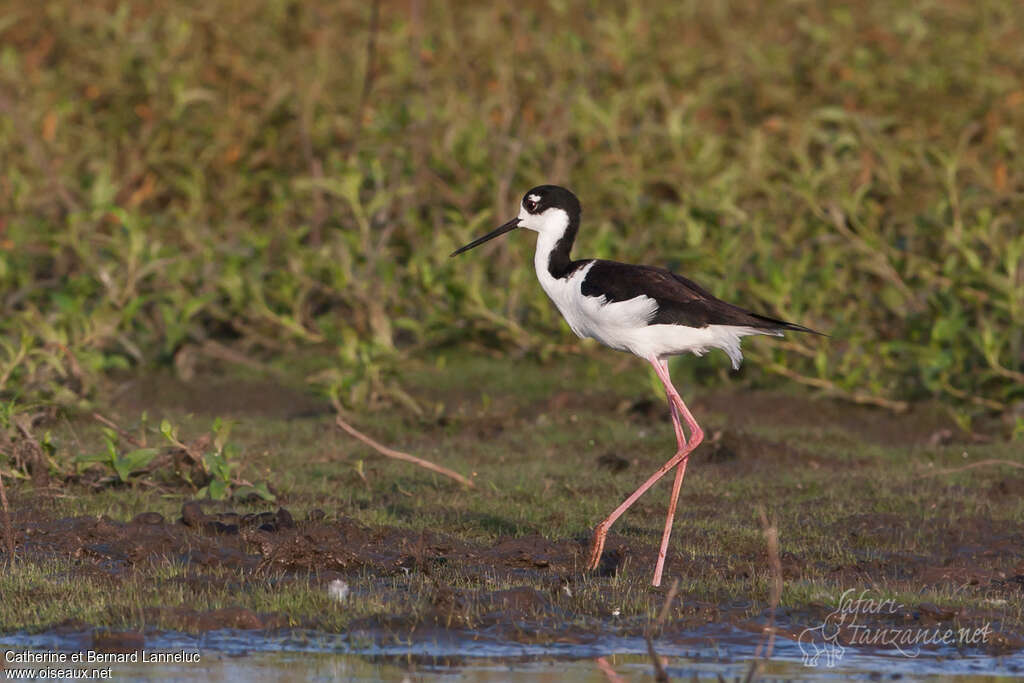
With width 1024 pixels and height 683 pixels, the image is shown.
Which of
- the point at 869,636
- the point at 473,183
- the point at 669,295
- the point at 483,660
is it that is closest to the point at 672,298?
the point at 669,295

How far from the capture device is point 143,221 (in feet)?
29.5

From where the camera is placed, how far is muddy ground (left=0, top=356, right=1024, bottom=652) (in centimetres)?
481

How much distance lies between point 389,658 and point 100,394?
387 centimetres

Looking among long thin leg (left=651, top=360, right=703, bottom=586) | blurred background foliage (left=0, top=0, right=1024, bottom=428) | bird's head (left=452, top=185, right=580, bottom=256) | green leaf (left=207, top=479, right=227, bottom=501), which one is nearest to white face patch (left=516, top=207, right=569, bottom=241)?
bird's head (left=452, top=185, right=580, bottom=256)

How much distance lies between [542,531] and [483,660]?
5.12 feet

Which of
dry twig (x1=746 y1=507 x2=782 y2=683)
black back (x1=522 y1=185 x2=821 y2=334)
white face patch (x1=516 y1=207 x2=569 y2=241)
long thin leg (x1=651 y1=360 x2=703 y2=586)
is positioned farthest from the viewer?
white face patch (x1=516 y1=207 x2=569 y2=241)

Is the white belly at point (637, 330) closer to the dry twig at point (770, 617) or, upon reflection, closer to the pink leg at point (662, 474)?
the pink leg at point (662, 474)

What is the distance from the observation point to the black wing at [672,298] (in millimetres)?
5645

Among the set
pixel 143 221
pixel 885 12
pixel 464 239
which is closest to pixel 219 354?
pixel 143 221

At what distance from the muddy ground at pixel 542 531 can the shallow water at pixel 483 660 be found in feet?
0.27

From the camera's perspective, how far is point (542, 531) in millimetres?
5992

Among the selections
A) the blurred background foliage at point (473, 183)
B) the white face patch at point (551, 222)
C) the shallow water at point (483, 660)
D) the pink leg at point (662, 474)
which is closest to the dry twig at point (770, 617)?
the shallow water at point (483, 660)

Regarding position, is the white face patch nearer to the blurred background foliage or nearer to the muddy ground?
the muddy ground

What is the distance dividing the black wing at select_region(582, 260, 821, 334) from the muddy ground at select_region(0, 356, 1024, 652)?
0.80 meters
